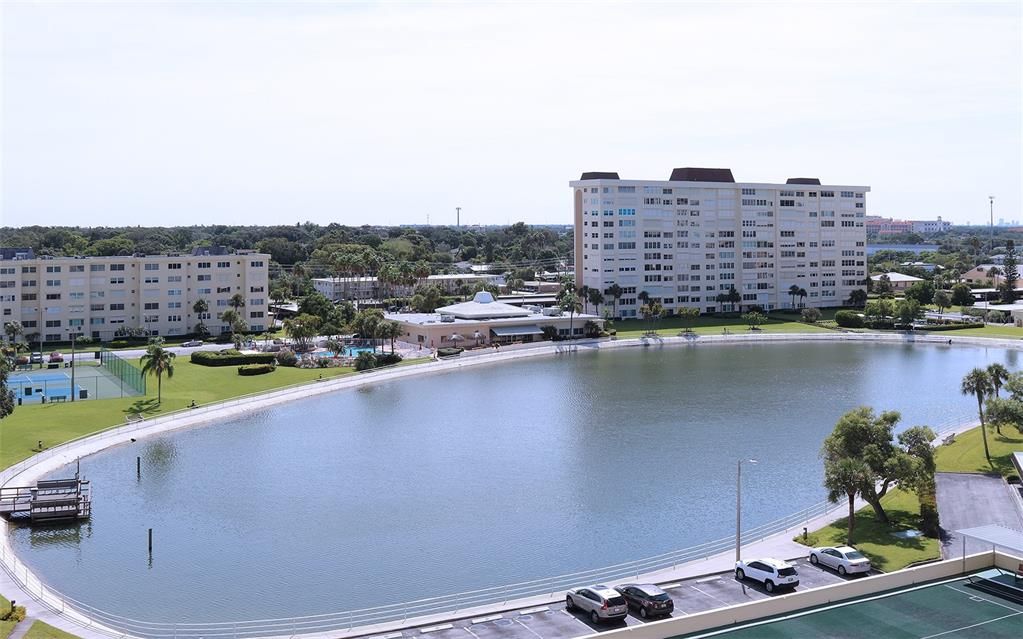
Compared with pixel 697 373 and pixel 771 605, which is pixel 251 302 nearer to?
pixel 697 373

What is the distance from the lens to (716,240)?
5022 inches

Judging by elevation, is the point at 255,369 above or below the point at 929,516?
above

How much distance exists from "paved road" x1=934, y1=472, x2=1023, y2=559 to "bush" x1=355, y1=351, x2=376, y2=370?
157ft

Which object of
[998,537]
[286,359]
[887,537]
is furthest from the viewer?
[286,359]

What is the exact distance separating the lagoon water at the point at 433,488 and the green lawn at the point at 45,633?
346 cm

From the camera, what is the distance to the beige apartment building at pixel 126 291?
90125 mm

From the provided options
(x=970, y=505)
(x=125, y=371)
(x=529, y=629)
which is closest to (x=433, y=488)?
(x=529, y=629)

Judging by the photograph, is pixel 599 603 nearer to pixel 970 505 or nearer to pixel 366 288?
pixel 970 505

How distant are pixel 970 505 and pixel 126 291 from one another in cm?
8266

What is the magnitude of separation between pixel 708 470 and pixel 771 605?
23.5m

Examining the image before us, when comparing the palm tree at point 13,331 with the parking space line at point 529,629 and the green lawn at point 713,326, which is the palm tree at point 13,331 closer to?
the green lawn at point 713,326

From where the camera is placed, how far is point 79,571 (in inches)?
1305

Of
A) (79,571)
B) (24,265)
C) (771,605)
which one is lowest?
(79,571)

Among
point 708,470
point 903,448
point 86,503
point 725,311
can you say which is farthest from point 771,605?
point 725,311
